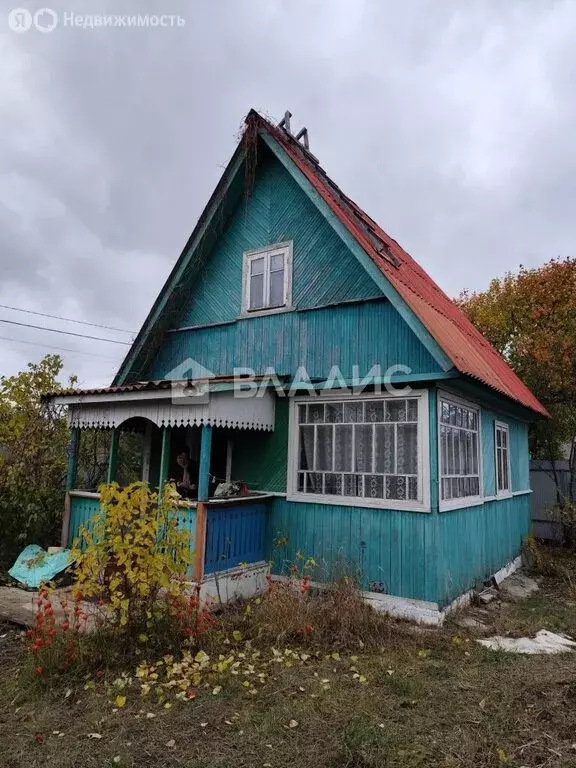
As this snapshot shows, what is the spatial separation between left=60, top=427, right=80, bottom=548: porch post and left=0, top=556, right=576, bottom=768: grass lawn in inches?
110

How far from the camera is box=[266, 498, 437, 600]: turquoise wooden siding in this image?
6.32 metres

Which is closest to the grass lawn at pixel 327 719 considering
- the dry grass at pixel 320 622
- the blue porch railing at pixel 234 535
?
the dry grass at pixel 320 622

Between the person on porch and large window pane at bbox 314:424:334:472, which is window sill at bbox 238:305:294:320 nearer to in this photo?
large window pane at bbox 314:424:334:472

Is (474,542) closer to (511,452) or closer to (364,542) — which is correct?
(364,542)

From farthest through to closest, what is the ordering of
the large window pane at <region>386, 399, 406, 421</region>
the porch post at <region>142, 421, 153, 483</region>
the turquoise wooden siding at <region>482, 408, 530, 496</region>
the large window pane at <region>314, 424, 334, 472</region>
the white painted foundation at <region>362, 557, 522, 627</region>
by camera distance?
1. the porch post at <region>142, 421, 153, 483</region>
2. the turquoise wooden siding at <region>482, 408, 530, 496</region>
3. the large window pane at <region>314, 424, 334, 472</region>
4. the large window pane at <region>386, 399, 406, 421</region>
5. the white painted foundation at <region>362, 557, 522, 627</region>

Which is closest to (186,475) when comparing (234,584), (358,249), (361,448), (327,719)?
(234,584)

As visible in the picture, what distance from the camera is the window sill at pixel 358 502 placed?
6.44 metres

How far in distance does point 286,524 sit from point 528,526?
7335 millimetres

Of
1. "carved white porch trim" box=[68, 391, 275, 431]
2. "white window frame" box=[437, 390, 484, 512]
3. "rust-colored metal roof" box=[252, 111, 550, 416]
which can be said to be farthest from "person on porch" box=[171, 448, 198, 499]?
"rust-colored metal roof" box=[252, 111, 550, 416]

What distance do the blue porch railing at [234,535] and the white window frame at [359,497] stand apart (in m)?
0.61

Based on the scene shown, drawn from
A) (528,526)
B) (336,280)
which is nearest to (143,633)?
(336,280)

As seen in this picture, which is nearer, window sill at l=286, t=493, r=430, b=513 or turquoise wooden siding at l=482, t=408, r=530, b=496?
window sill at l=286, t=493, r=430, b=513

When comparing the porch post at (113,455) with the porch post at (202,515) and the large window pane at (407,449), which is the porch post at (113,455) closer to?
the porch post at (202,515)

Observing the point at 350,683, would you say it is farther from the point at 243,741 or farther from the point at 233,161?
the point at 233,161
